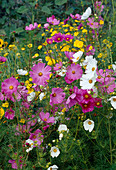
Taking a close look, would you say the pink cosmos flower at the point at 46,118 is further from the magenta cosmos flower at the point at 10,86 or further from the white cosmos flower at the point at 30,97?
the magenta cosmos flower at the point at 10,86

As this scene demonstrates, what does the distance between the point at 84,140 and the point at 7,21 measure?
8.98ft

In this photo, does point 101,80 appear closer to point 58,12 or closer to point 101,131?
point 101,131

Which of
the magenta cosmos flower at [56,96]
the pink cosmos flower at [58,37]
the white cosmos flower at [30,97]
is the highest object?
the pink cosmos flower at [58,37]

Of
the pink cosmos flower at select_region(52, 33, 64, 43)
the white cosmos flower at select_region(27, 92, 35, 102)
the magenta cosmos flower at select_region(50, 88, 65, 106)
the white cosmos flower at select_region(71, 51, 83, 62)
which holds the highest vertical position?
the pink cosmos flower at select_region(52, 33, 64, 43)

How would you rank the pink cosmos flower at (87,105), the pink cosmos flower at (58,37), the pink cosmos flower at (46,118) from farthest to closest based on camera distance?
1. the pink cosmos flower at (58,37)
2. the pink cosmos flower at (46,118)
3. the pink cosmos flower at (87,105)

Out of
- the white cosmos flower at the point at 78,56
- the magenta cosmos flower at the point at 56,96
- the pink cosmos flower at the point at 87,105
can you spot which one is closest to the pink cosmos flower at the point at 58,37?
the white cosmos flower at the point at 78,56

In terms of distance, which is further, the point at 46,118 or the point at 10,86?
the point at 46,118

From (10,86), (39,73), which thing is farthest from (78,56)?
(10,86)

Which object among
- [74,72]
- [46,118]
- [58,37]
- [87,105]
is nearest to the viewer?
[87,105]

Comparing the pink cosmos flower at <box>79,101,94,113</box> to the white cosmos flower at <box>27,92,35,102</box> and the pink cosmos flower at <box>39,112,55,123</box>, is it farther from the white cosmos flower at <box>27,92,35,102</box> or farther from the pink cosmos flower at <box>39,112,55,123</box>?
the white cosmos flower at <box>27,92,35,102</box>

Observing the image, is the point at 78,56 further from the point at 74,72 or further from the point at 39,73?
the point at 39,73

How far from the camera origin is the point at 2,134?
1457mm

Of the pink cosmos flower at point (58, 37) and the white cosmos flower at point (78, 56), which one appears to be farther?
the pink cosmos flower at point (58, 37)

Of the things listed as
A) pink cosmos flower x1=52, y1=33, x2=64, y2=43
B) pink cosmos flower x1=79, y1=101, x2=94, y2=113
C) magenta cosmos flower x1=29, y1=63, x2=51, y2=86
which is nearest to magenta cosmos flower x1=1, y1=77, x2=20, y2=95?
magenta cosmos flower x1=29, y1=63, x2=51, y2=86
